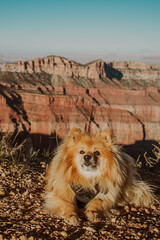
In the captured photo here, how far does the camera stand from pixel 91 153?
3551 millimetres

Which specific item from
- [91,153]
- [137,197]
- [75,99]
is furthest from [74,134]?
[75,99]

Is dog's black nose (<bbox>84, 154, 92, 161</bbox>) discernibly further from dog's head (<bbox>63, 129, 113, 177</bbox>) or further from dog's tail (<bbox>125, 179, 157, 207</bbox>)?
dog's tail (<bbox>125, 179, 157, 207</bbox>)

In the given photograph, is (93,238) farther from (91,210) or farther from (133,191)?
(133,191)

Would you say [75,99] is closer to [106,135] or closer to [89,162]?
[106,135]

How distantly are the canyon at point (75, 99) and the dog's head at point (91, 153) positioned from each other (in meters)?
54.5

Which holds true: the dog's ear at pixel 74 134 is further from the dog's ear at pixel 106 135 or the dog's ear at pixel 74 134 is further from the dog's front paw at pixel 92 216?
the dog's front paw at pixel 92 216

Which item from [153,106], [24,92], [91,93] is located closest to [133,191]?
[24,92]

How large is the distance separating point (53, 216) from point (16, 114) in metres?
66.9

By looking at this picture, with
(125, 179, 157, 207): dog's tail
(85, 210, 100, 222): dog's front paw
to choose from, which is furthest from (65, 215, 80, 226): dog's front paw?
(125, 179, 157, 207): dog's tail

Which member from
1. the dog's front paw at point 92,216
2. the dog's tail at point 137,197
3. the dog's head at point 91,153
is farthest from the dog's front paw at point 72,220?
the dog's tail at point 137,197

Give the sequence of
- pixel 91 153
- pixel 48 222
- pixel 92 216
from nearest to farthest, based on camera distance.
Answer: pixel 48 222, pixel 92 216, pixel 91 153

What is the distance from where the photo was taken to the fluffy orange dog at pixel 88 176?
140 inches

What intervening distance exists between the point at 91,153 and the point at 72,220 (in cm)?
98

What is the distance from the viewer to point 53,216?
3.44 metres
